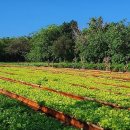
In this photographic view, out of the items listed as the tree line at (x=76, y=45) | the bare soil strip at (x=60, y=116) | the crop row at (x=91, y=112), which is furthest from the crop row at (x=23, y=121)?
the tree line at (x=76, y=45)

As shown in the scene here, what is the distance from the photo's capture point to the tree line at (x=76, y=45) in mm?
56406

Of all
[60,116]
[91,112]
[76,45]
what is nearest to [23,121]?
[60,116]

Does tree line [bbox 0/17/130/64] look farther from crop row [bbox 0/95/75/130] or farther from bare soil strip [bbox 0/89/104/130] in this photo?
crop row [bbox 0/95/75/130]

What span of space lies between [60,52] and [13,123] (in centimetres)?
6954

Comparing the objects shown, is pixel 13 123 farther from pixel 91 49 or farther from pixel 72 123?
pixel 91 49

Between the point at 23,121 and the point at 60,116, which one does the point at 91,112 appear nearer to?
the point at 60,116

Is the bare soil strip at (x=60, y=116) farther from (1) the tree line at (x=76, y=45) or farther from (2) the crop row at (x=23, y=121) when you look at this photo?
(1) the tree line at (x=76, y=45)

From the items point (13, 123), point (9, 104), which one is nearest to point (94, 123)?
point (13, 123)

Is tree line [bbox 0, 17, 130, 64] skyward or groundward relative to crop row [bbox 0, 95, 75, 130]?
skyward

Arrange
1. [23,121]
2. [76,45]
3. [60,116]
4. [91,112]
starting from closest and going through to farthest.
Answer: [23,121], [91,112], [60,116], [76,45]

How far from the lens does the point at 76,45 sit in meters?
71.8

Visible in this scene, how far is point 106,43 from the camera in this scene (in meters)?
59.8

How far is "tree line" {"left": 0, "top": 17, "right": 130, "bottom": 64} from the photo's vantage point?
56406mm

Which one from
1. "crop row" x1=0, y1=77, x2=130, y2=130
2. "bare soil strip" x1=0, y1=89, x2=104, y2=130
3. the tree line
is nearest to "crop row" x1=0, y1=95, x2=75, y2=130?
"bare soil strip" x1=0, y1=89, x2=104, y2=130
